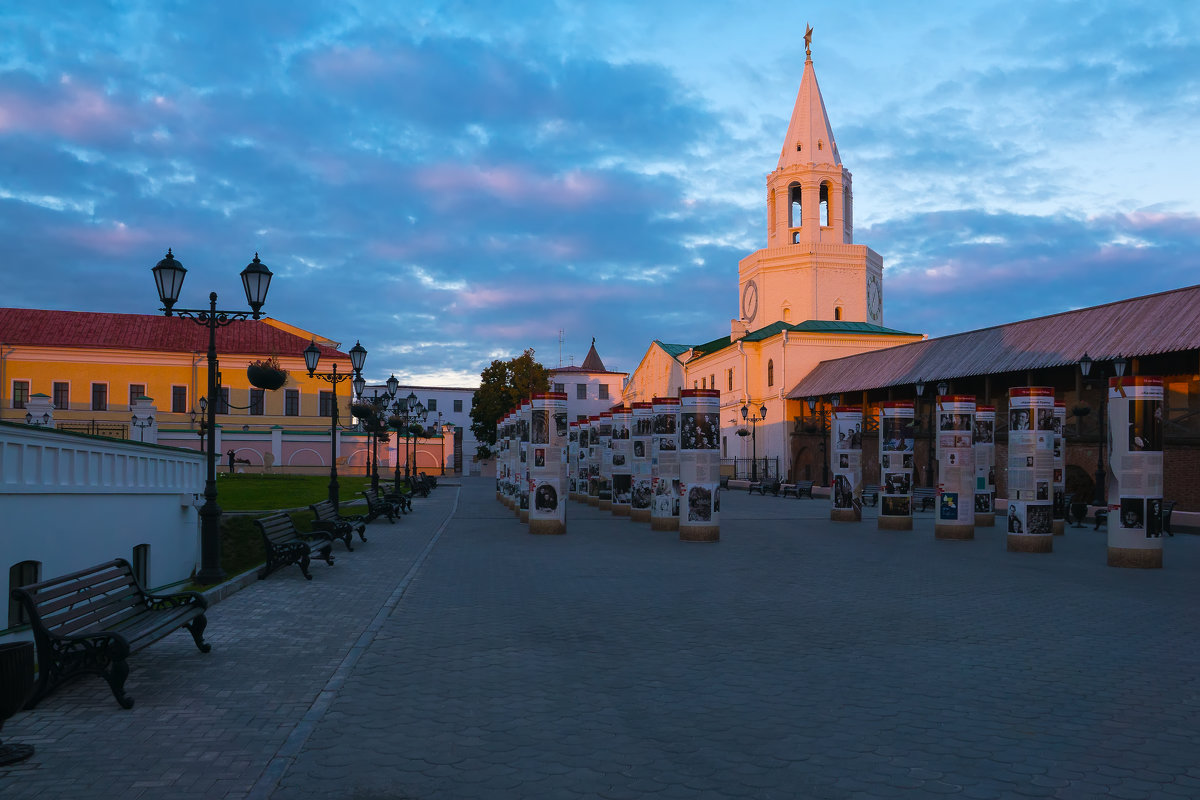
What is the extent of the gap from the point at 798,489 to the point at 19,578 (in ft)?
118

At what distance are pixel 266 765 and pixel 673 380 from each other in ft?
245

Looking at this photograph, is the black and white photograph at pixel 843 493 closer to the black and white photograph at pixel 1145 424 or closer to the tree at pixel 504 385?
the black and white photograph at pixel 1145 424

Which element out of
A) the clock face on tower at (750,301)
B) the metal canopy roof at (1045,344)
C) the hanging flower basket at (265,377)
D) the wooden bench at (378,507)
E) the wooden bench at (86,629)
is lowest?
the wooden bench at (378,507)

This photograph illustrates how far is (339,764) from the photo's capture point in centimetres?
512

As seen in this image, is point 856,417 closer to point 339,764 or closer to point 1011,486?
point 1011,486

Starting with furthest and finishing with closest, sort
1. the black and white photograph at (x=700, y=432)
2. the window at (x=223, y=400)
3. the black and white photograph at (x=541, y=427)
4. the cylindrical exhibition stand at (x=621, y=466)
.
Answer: the window at (x=223, y=400) < the cylindrical exhibition stand at (x=621, y=466) < the black and white photograph at (x=541, y=427) < the black and white photograph at (x=700, y=432)

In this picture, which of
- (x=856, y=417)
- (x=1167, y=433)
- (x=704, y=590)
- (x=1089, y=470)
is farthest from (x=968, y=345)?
(x=704, y=590)

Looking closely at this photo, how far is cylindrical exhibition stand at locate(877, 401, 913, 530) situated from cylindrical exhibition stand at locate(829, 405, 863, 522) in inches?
99.4

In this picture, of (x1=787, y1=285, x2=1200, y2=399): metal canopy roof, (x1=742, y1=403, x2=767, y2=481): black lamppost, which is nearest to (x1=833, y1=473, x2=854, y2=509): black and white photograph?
(x1=787, y1=285, x2=1200, y2=399): metal canopy roof

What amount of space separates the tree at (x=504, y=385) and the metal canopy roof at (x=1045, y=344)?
3127 centimetres

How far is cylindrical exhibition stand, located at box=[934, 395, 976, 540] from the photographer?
65.9 feet

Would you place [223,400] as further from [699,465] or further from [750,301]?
[699,465]

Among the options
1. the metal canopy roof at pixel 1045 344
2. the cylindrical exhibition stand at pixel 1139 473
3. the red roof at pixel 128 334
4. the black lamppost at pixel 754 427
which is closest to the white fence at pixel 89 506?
the cylindrical exhibition stand at pixel 1139 473

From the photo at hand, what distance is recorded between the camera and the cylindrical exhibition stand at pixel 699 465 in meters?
19.3
